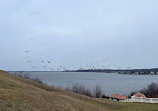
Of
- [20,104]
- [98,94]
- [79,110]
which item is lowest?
[98,94]

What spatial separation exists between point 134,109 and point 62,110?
9.91m

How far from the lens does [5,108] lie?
1020 centimetres

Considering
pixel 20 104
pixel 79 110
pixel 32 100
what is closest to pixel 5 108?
pixel 20 104

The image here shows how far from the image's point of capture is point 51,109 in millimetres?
12375

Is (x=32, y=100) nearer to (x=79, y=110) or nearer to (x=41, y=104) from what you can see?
(x=41, y=104)

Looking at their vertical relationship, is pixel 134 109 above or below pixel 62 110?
below

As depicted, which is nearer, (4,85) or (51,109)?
(51,109)

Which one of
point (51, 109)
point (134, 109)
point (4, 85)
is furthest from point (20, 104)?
point (134, 109)

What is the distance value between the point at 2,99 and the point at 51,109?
280 cm

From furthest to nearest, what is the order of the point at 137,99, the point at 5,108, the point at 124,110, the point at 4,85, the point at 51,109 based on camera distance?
the point at 137,99 → the point at 124,110 → the point at 4,85 → the point at 51,109 → the point at 5,108

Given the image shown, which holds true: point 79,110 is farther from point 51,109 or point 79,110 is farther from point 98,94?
point 98,94

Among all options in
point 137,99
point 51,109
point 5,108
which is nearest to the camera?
point 5,108

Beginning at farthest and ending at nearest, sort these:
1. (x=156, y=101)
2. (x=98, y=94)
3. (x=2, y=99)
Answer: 1. (x=98, y=94)
2. (x=156, y=101)
3. (x=2, y=99)

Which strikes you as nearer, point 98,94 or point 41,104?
point 41,104
